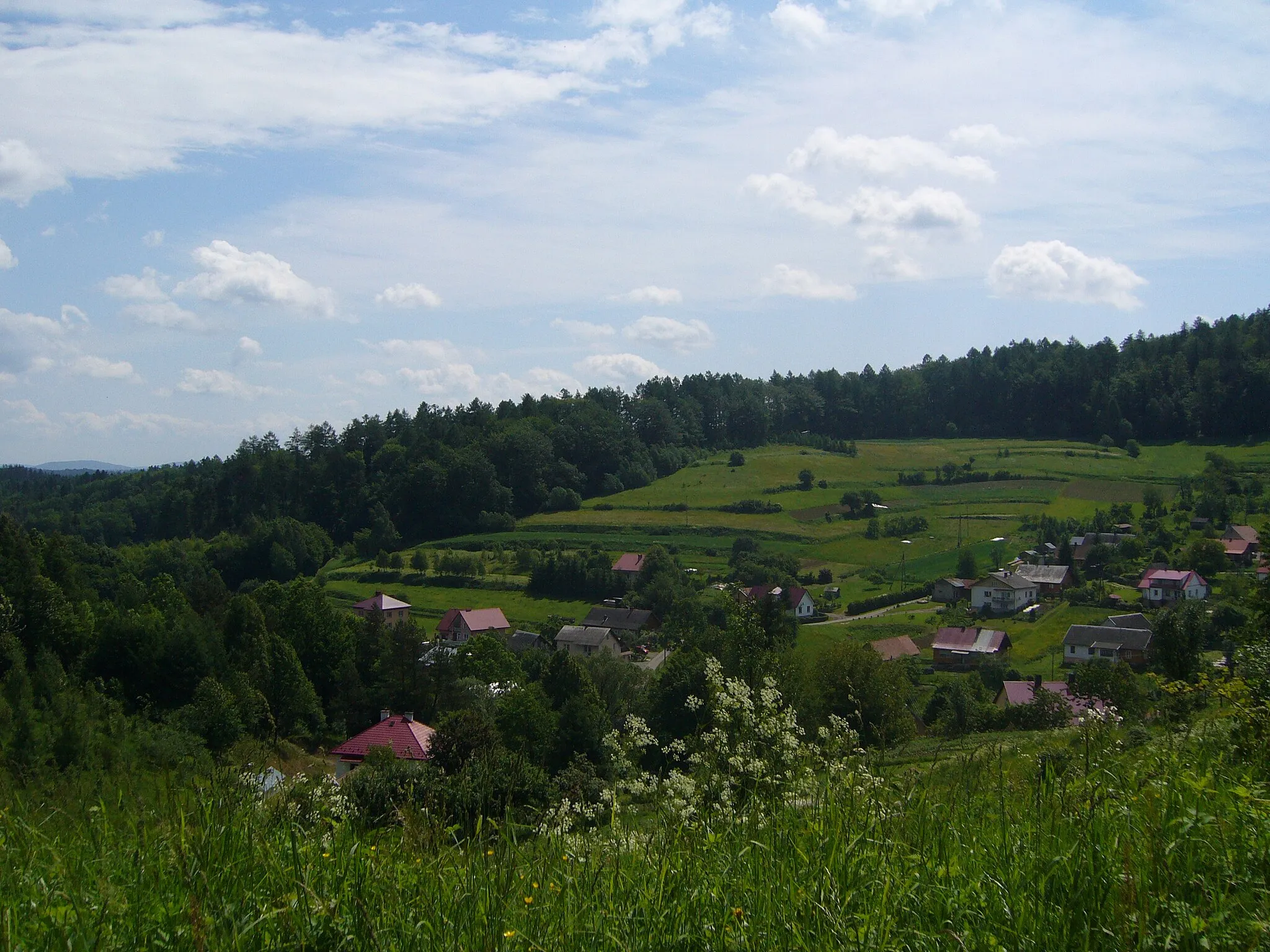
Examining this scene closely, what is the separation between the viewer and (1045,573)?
57.2m

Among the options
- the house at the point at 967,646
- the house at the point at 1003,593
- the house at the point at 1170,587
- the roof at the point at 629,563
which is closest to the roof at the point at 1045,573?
the house at the point at 1003,593

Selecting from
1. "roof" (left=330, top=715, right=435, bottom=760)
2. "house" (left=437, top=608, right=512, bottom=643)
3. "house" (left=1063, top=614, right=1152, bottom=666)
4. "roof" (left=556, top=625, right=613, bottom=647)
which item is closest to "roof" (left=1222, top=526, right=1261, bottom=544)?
"house" (left=1063, top=614, right=1152, bottom=666)

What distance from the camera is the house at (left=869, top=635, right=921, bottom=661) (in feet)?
146

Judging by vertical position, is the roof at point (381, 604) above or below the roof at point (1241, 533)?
below

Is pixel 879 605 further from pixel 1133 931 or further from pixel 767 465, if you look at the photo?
pixel 1133 931

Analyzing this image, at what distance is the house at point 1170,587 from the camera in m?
49.2

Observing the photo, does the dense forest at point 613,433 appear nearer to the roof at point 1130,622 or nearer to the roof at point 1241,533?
the roof at point 1241,533

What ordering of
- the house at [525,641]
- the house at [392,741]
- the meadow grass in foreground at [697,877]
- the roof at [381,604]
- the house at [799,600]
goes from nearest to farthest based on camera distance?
the meadow grass in foreground at [697,877], the house at [392,741], the house at [799,600], the house at [525,641], the roof at [381,604]

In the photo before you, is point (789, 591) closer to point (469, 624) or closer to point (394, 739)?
point (469, 624)

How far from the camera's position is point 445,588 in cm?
6831

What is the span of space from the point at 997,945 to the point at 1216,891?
666mm

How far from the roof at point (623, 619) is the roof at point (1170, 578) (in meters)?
27.5

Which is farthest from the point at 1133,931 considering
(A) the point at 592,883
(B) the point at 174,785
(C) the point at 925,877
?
(B) the point at 174,785

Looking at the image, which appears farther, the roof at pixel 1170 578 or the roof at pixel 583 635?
the roof at pixel 583 635
